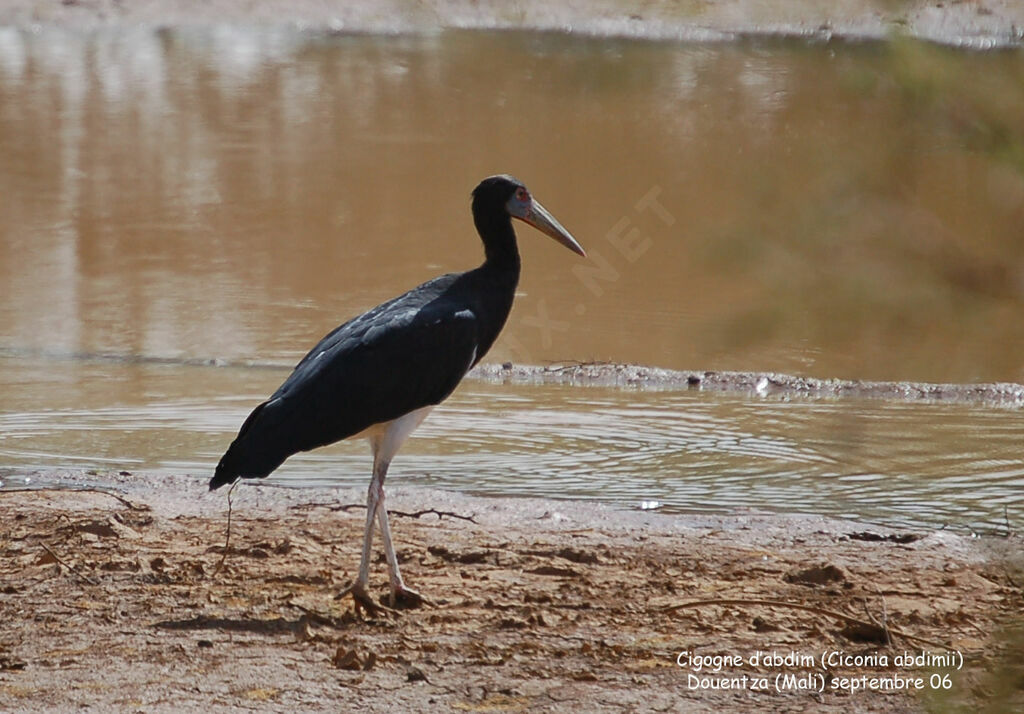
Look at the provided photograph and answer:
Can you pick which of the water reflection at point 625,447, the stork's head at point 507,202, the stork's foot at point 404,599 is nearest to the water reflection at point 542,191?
the water reflection at point 625,447

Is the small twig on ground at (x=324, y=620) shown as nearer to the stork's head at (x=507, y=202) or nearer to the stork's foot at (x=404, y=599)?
the stork's foot at (x=404, y=599)

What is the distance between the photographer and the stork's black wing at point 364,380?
186 inches

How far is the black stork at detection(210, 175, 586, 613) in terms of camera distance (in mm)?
4738

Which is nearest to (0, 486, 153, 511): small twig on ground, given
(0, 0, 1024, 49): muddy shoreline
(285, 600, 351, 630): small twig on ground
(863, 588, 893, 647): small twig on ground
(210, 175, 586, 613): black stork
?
(210, 175, 586, 613): black stork

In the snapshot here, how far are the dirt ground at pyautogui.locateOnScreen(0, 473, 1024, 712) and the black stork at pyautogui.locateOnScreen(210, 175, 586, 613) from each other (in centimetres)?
37

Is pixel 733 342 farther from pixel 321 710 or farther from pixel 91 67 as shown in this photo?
pixel 91 67

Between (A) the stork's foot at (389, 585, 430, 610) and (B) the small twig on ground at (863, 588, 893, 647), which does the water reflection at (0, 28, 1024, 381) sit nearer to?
(B) the small twig on ground at (863, 588, 893, 647)

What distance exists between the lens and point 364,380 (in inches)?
194

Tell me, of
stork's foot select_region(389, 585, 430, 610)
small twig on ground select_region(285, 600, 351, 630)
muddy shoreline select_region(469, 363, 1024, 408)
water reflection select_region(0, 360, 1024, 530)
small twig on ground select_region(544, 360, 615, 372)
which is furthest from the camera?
small twig on ground select_region(544, 360, 615, 372)

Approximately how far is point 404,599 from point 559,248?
306 inches

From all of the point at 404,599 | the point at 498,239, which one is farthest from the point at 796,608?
the point at 498,239

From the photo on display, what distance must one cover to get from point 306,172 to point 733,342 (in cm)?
1399

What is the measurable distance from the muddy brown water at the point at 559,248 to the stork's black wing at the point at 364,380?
903 millimetres

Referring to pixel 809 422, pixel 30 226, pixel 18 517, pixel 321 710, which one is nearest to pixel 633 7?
pixel 321 710
